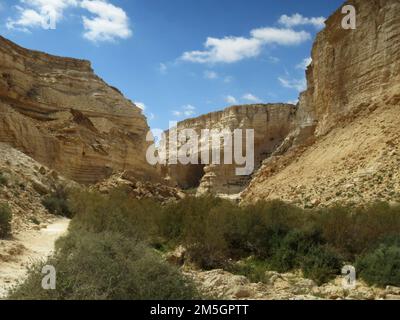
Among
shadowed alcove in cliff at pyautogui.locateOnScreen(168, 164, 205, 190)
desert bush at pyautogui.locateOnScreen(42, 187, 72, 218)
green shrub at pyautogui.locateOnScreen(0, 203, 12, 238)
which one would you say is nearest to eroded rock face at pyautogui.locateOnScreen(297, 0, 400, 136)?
desert bush at pyautogui.locateOnScreen(42, 187, 72, 218)

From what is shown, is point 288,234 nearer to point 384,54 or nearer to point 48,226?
point 48,226

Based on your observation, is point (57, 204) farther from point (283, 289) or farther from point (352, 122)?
point (352, 122)

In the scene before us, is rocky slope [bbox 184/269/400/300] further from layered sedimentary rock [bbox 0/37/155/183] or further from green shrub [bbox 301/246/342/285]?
layered sedimentary rock [bbox 0/37/155/183]

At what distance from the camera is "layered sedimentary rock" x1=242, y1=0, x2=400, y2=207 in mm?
17641

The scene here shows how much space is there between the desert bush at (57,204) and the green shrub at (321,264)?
11.4m

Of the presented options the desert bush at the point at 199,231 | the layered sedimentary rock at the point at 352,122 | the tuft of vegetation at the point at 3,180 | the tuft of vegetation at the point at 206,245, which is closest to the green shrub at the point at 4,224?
the tuft of vegetation at the point at 206,245

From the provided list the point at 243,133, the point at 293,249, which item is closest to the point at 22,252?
the point at 293,249

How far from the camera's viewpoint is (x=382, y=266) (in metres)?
7.96

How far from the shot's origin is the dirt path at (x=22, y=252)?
7258mm

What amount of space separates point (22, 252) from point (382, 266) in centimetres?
723

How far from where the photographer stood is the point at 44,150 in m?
25.5

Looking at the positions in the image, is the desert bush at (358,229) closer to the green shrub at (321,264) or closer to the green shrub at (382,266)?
the green shrub at (321,264)

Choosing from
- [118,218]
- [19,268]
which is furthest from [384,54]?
[19,268]
